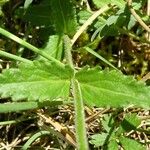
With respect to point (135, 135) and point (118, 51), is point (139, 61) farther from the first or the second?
point (135, 135)

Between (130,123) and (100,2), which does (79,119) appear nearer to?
(130,123)

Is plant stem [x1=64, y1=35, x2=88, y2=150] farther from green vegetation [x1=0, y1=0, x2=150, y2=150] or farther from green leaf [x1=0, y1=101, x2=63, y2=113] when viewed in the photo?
green leaf [x1=0, y1=101, x2=63, y2=113]

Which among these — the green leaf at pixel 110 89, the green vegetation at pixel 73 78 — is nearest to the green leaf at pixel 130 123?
the green vegetation at pixel 73 78

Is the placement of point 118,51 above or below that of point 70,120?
above

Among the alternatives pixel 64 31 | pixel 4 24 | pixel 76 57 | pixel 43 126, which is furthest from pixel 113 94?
pixel 4 24

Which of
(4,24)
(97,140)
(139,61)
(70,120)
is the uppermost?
(4,24)

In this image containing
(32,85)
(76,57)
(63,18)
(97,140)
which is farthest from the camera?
(76,57)

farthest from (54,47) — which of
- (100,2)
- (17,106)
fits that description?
(17,106)

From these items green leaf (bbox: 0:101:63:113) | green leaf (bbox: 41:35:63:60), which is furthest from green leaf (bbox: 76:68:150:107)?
green leaf (bbox: 41:35:63:60)
